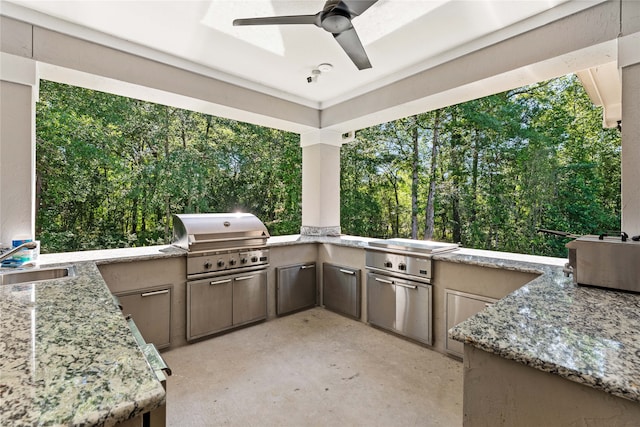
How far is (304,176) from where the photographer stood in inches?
182

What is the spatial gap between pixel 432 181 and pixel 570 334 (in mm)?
6720

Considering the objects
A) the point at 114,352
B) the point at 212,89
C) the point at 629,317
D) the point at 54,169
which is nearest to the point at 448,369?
the point at 629,317

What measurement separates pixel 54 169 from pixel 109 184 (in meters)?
0.92

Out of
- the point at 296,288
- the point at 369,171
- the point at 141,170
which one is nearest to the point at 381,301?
the point at 296,288

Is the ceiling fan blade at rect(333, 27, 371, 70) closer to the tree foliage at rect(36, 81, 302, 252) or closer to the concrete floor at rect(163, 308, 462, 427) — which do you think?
the concrete floor at rect(163, 308, 462, 427)

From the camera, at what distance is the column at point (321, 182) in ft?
14.5

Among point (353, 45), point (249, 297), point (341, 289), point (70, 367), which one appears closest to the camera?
point (70, 367)

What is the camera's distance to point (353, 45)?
2.16m

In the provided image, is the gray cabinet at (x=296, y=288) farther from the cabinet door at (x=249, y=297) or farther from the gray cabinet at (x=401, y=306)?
the gray cabinet at (x=401, y=306)

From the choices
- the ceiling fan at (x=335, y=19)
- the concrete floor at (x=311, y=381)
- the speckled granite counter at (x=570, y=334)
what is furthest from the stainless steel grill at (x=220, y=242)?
the speckled granite counter at (x=570, y=334)

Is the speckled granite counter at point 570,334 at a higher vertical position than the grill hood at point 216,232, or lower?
lower

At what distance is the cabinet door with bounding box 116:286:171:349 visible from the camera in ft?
8.71

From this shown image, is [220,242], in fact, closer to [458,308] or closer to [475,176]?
[458,308]

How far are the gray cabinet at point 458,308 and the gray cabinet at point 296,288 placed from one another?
5.77 ft
